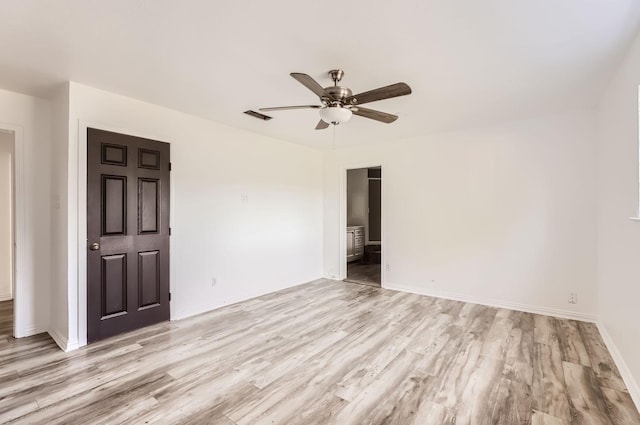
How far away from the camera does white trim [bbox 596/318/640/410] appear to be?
2.03 m

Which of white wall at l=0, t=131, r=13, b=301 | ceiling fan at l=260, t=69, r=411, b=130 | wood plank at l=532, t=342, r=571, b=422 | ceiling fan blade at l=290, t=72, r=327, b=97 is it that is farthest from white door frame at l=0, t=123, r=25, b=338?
wood plank at l=532, t=342, r=571, b=422

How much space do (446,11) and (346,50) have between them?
26.9 inches

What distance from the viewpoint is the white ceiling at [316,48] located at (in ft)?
5.83

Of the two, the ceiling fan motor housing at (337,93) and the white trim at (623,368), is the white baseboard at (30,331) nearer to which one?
the ceiling fan motor housing at (337,93)

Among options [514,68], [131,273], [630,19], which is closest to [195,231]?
[131,273]

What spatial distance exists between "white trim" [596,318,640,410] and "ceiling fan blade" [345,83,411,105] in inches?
100

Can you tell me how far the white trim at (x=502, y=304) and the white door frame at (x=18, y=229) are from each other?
460 centimetres

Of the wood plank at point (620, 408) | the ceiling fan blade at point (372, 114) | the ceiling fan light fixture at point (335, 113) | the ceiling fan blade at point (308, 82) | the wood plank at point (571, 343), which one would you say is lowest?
the wood plank at point (620, 408)

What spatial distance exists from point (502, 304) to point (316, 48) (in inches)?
152

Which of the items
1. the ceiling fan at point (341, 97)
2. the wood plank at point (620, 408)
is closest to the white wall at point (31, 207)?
the ceiling fan at point (341, 97)

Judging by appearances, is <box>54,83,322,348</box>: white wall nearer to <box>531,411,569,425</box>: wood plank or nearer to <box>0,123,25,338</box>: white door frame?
<box>0,123,25,338</box>: white door frame

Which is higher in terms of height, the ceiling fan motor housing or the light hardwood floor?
the ceiling fan motor housing

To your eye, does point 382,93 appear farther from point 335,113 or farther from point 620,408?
point 620,408

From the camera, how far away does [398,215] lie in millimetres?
4953
